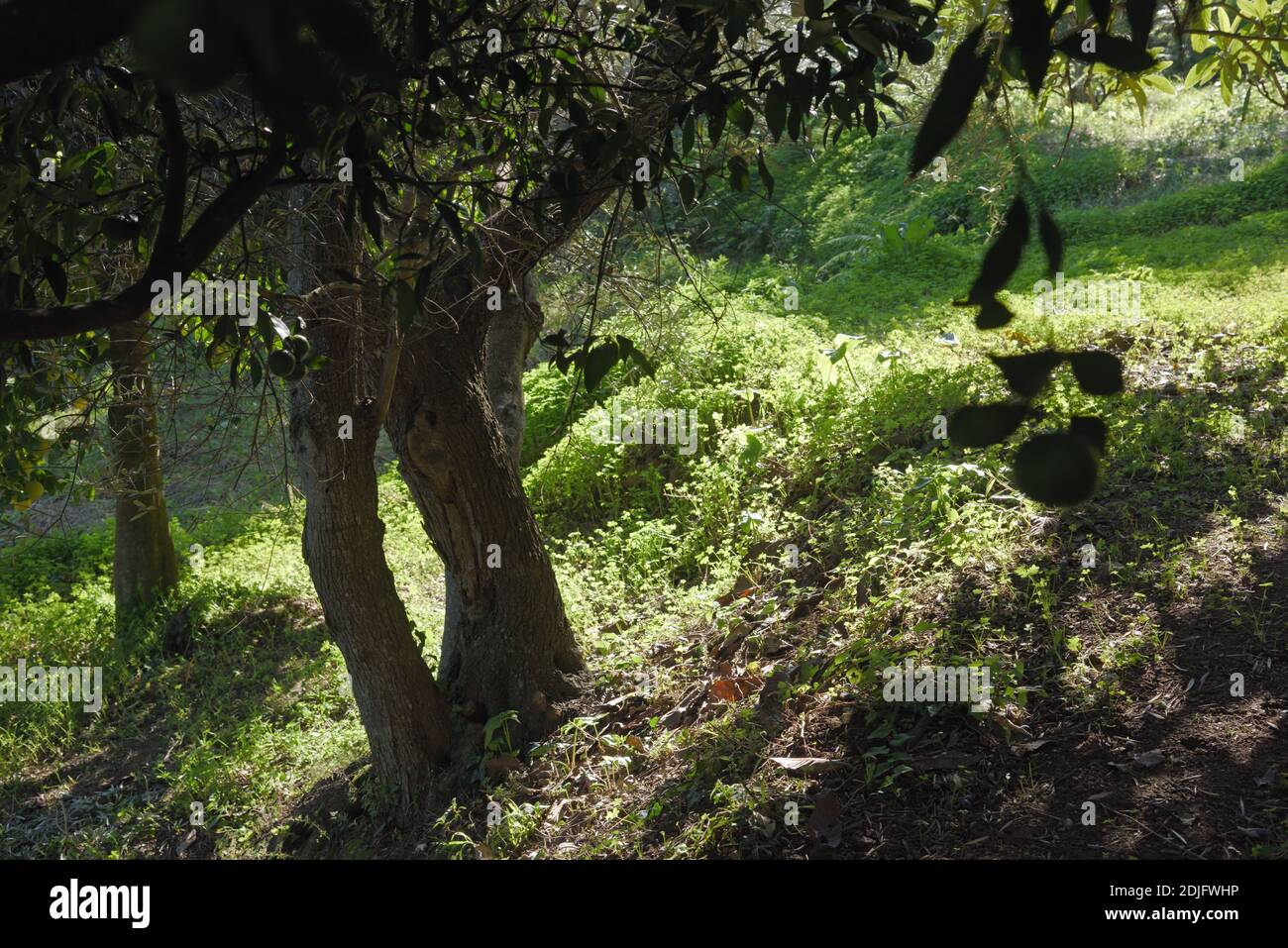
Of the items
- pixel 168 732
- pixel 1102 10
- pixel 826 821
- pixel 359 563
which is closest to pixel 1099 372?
pixel 1102 10

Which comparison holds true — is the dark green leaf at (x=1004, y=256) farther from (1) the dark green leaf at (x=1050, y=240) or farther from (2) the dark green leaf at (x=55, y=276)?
(2) the dark green leaf at (x=55, y=276)

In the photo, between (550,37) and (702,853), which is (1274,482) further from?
(550,37)

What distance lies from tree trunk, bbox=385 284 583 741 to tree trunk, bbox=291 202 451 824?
0.24 m

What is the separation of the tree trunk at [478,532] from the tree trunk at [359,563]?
0.24 m

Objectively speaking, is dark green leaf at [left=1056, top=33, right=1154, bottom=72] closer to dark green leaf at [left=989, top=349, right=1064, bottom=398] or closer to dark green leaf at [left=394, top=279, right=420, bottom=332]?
dark green leaf at [left=989, top=349, right=1064, bottom=398]

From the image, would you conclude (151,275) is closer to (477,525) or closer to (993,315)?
(993,315)

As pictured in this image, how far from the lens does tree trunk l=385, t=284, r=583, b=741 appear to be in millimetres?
4742

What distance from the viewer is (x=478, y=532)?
488 cm

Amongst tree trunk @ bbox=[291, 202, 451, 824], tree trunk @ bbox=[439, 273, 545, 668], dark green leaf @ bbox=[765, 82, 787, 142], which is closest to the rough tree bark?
tree trunk @ bbox=[291, 202, 451, 824]

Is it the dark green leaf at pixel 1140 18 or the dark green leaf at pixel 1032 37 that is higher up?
the dark green leaf at pixel 1140 18

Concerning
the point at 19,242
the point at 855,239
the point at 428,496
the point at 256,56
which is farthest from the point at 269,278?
the point at 855,239

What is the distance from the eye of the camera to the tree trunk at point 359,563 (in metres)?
4.31

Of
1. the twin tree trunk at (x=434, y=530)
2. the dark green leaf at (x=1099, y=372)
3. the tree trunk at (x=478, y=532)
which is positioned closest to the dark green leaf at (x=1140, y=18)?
the dark green leaf at (x=1099, y=372)

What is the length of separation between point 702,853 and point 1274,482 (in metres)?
3.01
